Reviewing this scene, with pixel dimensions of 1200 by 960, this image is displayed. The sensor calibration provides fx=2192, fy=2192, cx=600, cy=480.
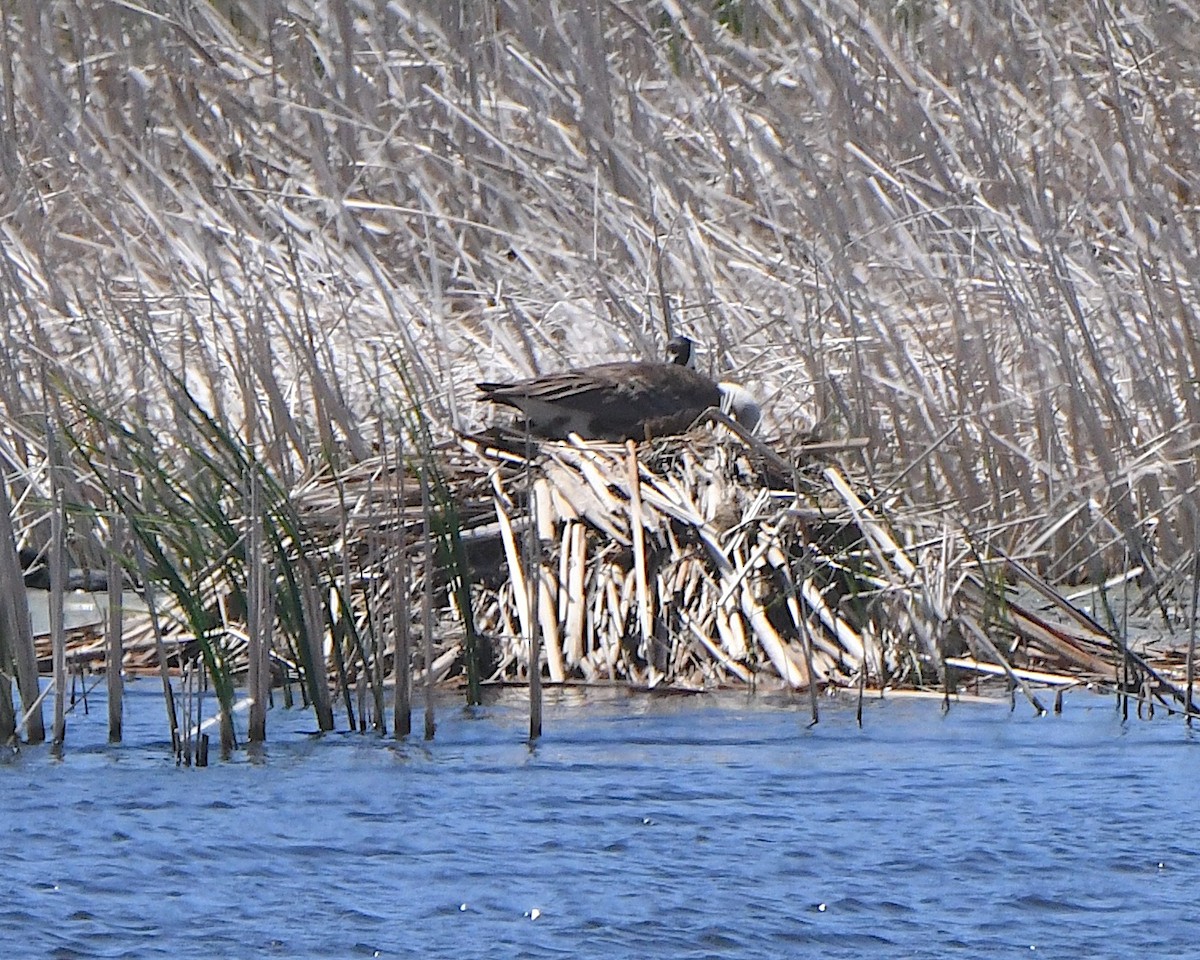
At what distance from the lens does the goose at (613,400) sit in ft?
22.2

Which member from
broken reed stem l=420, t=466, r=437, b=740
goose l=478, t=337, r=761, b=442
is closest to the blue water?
broken reed stem l=420, t=466, r=437, b=740

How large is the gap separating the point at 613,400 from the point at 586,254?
54.9 inches

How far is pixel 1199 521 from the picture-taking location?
6.27 meters

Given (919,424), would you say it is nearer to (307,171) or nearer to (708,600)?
(708,600)

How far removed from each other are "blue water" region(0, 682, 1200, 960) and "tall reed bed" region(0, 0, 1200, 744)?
1.72 feet

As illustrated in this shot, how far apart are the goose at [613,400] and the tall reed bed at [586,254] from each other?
38 centimetres

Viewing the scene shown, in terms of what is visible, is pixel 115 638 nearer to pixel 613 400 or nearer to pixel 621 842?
pixel 621 842

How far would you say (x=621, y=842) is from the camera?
4312 millimetres

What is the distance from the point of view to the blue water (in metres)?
3.73

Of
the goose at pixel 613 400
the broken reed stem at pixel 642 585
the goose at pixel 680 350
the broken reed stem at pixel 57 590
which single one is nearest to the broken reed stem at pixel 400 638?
the broken reed stem at pixel 57 590

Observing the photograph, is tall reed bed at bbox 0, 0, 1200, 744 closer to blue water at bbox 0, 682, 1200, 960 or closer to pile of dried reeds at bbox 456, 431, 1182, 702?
pile of dried reeds at bbox 456, 431, 1182, 702

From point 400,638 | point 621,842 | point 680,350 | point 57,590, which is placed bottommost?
point 621,842

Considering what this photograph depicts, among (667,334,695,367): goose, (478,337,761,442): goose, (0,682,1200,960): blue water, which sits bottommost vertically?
(0,682,1200,960): blue water

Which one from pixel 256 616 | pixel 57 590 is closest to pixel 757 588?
pixel 256 616
